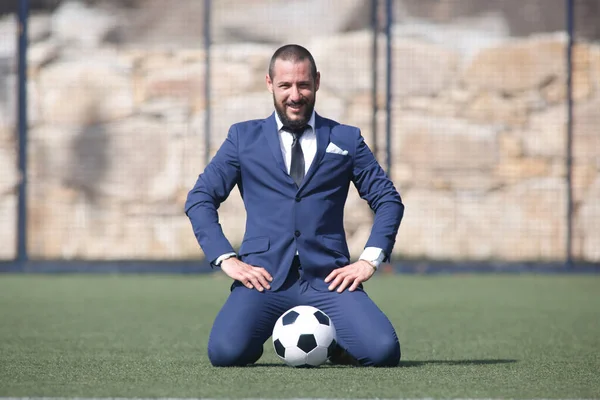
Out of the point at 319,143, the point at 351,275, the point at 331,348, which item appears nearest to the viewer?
the point at 331,348

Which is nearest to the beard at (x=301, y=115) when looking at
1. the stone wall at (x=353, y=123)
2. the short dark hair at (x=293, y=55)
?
the short dark hair at (x=293, y=55)

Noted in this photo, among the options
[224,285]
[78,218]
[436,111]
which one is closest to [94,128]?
[78,218]

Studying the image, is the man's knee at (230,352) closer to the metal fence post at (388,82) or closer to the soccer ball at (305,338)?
the soccer ball at (305,338)

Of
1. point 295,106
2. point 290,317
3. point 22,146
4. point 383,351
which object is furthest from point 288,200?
point 22,146

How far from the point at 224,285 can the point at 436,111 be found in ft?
9.25

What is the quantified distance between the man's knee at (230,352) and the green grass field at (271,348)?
5cm

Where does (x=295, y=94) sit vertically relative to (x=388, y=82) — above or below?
below

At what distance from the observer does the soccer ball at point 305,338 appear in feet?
15.5

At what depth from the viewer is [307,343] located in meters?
4.70

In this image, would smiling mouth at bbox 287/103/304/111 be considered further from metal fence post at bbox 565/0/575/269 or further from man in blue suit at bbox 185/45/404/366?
metal fence post at bbox 565/0/575/269

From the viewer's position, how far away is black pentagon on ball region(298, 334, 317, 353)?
4699 millimetres

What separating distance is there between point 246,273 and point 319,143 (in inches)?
27.3

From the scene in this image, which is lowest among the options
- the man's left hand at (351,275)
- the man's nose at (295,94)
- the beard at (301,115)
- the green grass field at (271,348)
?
the green grass field at (271,348)

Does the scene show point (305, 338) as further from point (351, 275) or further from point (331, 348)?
point (351, 275)
